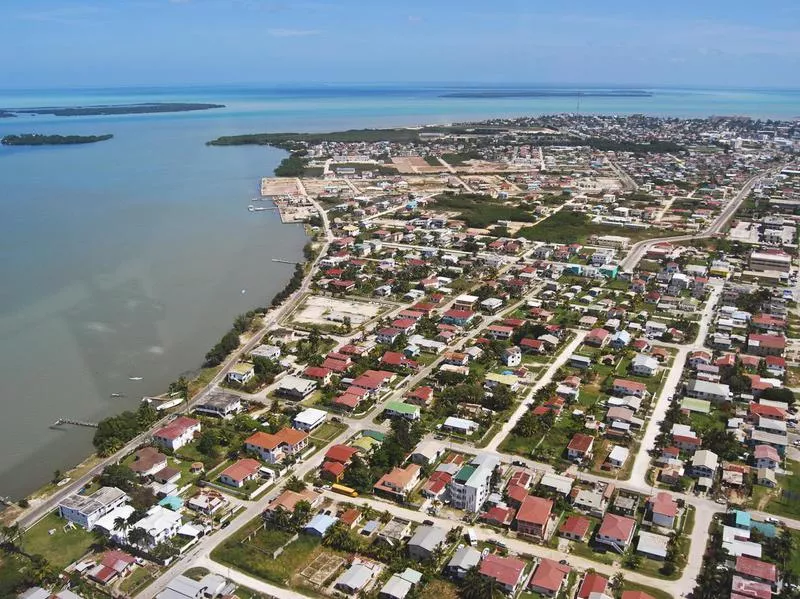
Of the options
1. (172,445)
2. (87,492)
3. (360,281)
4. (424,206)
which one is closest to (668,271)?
(360,281)

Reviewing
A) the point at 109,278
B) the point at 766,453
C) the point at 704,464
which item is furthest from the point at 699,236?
the point at 109,278

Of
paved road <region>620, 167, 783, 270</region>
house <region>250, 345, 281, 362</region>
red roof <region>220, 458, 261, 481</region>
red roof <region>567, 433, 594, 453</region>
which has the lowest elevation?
red roof <region>220, 458, 261, 481</region>

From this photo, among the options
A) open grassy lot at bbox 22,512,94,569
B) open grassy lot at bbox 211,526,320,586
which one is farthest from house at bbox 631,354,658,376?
open grassy lot at bbox 22,512,94,569

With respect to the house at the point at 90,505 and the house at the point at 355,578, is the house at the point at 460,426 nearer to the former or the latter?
the house at the point at 355,578

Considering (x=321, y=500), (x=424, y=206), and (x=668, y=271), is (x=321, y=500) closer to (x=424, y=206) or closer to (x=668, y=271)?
(x=668, y=271)

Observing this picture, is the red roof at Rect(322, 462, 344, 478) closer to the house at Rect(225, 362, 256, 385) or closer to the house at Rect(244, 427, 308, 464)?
the house at Rect(244, 427, 308, 464)

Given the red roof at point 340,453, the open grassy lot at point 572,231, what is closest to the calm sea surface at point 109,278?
the red roof at point 340,453
